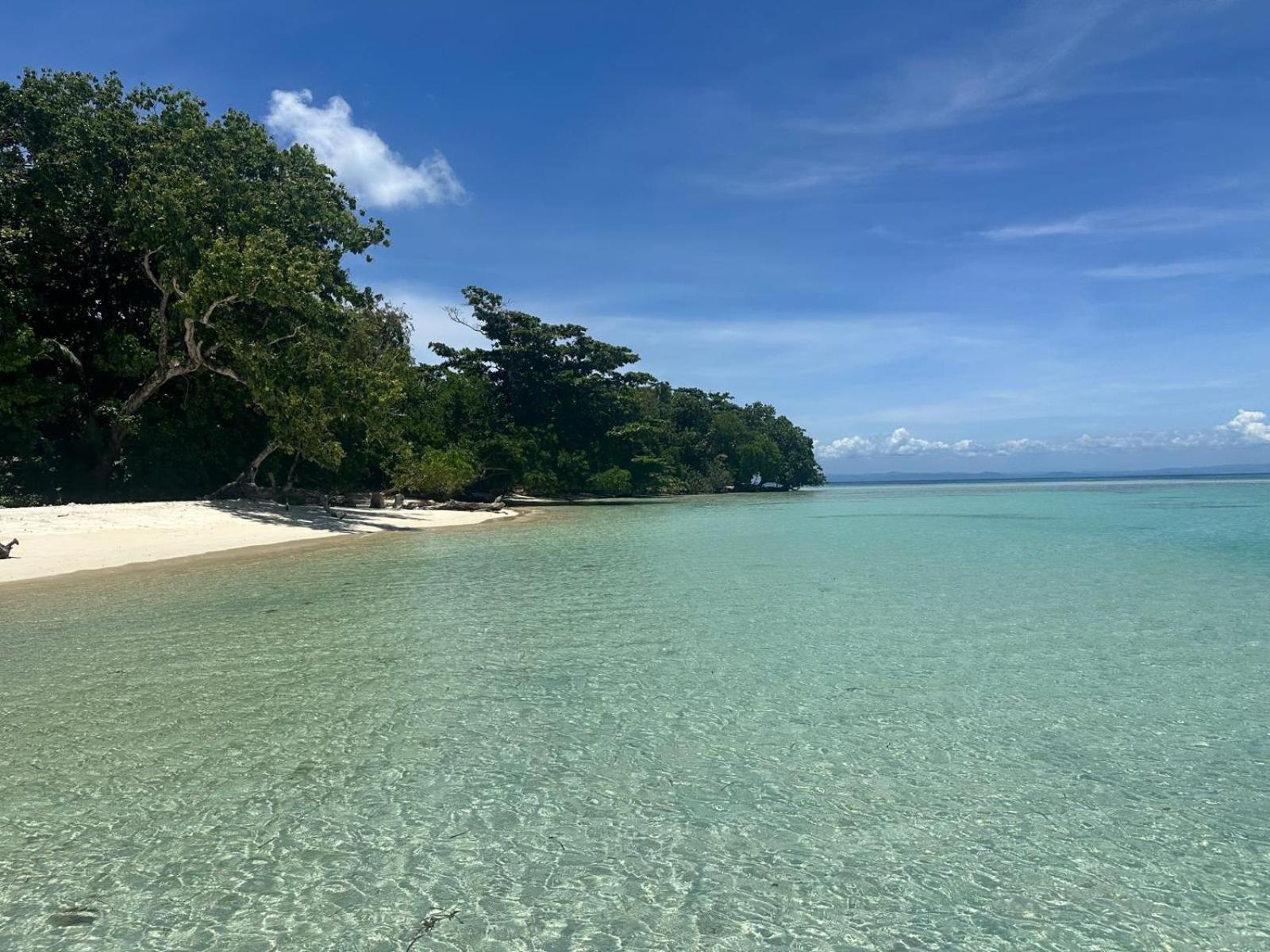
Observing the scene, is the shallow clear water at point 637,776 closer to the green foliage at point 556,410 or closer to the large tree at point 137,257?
the large tree at point 137,257

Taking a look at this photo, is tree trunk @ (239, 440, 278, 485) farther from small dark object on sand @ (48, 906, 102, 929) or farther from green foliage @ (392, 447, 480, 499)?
small dark object on sand @ (48, 906, 102, 929)

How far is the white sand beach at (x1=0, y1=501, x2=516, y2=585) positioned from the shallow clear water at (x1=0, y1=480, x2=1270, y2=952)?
6271 millimetres

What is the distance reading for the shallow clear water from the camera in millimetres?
3645

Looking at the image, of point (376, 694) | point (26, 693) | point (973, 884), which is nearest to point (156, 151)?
point (26, 693)

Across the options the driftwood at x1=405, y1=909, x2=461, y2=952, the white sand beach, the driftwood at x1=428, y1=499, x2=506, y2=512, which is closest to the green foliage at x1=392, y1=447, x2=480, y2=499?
the driftwood at x1=428, y1=499, x2=506, y2=512

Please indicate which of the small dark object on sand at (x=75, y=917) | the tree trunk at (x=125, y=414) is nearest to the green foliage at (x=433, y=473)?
the tree trunk at (x=125, y=414)

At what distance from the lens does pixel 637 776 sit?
17.4ft

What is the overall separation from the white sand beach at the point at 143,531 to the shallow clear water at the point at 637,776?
627 cm

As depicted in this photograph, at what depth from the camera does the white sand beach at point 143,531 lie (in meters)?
17.7

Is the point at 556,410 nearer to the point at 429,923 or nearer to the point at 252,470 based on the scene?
the point at 252,470

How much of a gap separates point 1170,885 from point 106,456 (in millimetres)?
33356

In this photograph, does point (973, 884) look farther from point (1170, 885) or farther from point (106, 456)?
point (106, 456)

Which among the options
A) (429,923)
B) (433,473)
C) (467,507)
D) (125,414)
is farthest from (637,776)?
(467,507)

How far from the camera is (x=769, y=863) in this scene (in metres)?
4.10
